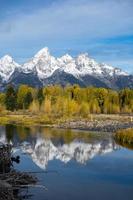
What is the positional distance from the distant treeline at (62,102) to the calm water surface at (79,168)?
339 ft

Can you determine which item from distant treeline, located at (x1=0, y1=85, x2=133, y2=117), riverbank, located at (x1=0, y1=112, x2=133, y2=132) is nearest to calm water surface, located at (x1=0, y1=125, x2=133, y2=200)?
riverbank, located at (x1=0, y1=112, x2=133, y2=132)

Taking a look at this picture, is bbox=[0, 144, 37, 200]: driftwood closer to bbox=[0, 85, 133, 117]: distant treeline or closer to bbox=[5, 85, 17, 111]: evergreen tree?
bbox=[0, 85, 133, 117]: distant treeline

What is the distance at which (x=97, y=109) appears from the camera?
187250mm

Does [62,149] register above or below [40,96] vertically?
below

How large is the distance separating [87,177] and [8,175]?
11.7 meters

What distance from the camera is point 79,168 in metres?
43.5

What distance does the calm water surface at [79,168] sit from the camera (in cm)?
3200

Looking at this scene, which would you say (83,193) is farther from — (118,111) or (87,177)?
(118,111)

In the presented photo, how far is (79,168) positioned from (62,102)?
13057 cm

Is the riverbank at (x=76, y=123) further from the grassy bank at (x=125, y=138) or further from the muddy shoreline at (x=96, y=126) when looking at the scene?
the grassy bank at (x=125, y=138)

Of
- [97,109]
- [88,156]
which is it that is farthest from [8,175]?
[97,109]

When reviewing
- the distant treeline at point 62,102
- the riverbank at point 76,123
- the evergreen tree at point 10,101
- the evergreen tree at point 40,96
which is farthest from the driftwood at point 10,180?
the evergreen tree at point 40,96

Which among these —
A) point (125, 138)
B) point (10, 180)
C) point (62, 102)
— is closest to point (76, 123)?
point (125, 138)

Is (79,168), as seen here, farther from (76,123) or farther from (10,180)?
(76,123)
